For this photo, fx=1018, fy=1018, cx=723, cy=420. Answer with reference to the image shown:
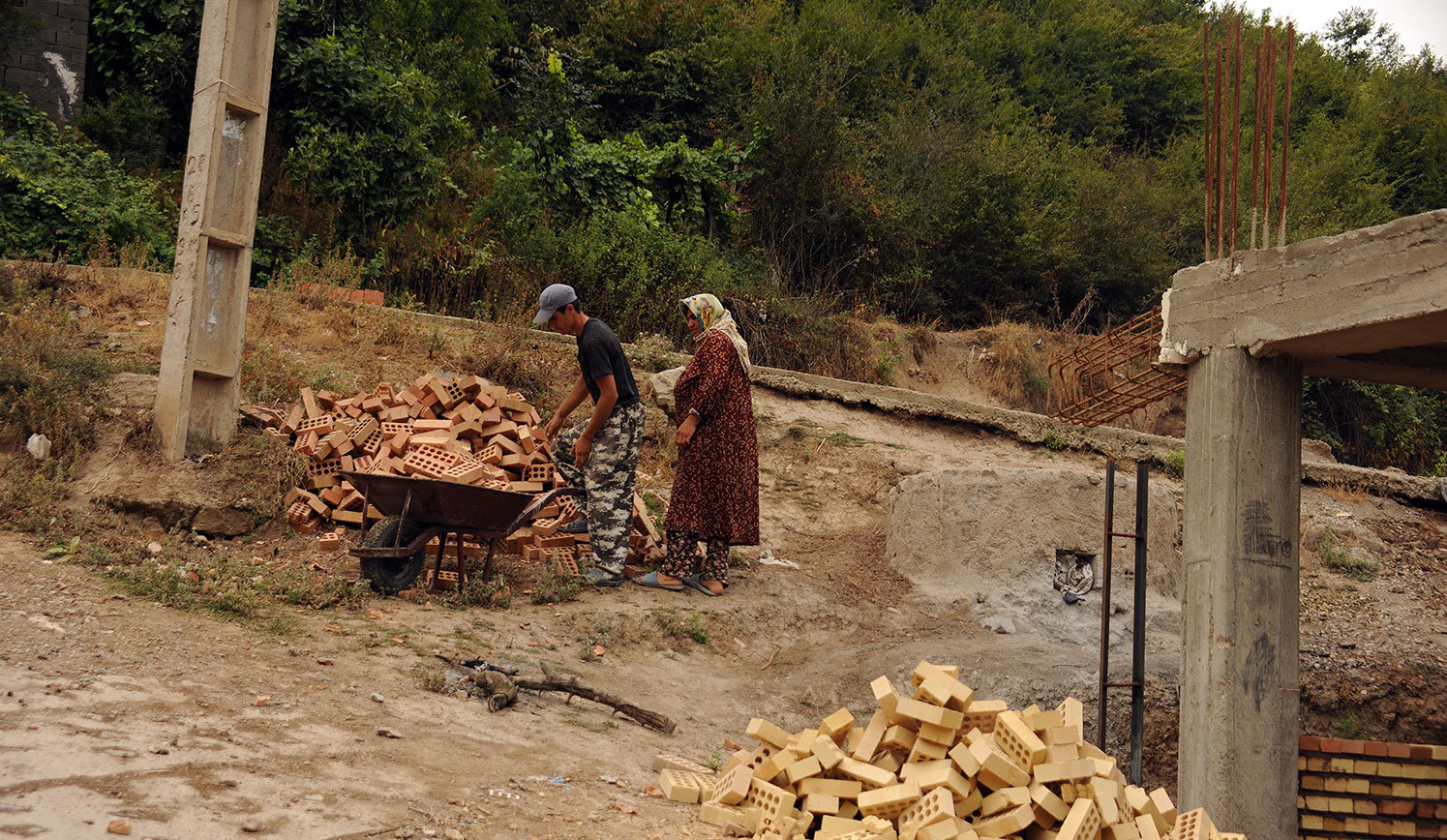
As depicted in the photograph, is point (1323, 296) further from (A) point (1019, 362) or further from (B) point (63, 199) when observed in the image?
(A) point (1019, 362)

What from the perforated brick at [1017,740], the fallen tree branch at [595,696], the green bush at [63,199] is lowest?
the fallen tree branch at [595,696]

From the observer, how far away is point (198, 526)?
6.30 m

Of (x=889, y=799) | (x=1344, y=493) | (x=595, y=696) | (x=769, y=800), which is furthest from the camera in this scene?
(x=1344, y=493)

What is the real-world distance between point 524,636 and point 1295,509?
13.3 feet

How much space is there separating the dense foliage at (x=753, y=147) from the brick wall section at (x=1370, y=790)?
7.64m

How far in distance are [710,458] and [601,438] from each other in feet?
2.60

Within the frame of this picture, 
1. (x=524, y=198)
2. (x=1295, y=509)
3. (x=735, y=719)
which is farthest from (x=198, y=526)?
(x=524, y=198)

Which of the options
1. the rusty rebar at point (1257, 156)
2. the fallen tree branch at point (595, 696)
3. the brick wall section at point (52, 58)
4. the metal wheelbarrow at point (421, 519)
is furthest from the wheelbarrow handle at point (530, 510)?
the brick wall section at point (52, 58)

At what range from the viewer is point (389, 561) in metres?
5.83

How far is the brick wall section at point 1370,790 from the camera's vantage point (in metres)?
5.34

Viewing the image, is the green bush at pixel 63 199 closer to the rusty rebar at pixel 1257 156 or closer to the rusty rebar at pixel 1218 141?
the rusty rebar at pixel 1218 141

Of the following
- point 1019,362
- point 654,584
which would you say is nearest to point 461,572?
point 654,584

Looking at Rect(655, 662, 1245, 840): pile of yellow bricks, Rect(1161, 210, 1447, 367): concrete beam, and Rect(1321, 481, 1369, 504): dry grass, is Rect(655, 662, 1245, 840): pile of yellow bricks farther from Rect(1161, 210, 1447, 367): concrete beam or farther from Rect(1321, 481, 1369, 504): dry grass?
Rect(1321, 481, 1369, 504): dry grass

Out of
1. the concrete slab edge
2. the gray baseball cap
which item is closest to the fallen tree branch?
the gray baseball cap
